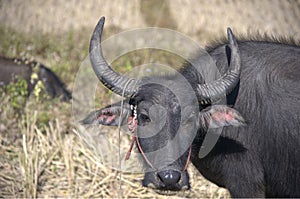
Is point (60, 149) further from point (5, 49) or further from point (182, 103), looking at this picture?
point (5, 49)

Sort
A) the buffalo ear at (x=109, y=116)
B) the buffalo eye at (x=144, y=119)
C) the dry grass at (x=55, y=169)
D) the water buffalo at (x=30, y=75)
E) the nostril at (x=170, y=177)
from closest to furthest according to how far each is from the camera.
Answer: the nostril at (x=170, y=177)
the buffalo eye at (x=144, y=119)
the buffalo ear at (x=109, y=116)
the dry grass at (x=55, y=169)
the water buffalo at (x=30, y=75)

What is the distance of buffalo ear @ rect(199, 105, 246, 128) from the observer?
4.88 meters

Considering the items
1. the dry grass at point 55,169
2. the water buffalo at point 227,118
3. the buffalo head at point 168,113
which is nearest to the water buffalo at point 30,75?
the dry grass at point 55,169

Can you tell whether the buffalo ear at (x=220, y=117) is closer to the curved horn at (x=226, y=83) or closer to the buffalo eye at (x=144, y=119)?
the curved horn at (x=226, y=83)

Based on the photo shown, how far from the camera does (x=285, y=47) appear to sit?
5332 mm

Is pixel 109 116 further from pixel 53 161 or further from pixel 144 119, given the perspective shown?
pixel 53 161

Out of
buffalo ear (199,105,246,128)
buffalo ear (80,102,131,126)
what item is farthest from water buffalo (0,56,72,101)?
buffalo ear (199,105,246,128)

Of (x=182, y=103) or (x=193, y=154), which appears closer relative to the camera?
(x=182, y=103)

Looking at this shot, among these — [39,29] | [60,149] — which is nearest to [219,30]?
[39,29]

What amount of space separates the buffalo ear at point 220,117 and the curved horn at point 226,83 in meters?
0.13

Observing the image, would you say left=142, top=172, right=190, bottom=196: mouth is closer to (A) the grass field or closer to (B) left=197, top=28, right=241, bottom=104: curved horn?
(B) left=197, top=28, right=241, bottom=104: curved horn

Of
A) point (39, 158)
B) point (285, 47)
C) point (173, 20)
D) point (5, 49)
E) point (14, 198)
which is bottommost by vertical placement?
point (14, 198)

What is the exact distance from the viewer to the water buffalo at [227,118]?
15.6 feet

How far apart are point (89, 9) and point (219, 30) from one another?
9.55ft
